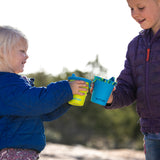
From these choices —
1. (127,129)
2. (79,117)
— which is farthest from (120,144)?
(79,117)

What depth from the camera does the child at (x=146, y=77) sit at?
8.32 feet

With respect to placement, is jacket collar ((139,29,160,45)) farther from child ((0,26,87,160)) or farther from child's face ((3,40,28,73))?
child's face ((3,40,28,73))

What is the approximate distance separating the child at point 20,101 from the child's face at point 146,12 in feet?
2.85

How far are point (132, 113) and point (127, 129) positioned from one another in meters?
0.88

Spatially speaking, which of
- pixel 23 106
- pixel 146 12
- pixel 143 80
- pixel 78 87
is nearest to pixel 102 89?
pixel 78 87

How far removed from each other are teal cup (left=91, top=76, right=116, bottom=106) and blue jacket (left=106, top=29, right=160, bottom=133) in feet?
0.95

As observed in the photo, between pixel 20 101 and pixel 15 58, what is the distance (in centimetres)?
37

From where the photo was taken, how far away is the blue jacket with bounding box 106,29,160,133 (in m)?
2.54

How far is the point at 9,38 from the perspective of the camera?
235 centimetres

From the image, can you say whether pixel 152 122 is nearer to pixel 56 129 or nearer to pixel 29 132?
pixel 29 132

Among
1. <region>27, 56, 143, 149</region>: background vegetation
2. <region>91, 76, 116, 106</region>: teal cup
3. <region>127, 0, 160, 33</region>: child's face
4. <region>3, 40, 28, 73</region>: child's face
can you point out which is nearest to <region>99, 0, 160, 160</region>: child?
<region>127, 0, 160, 33</region>: child's face

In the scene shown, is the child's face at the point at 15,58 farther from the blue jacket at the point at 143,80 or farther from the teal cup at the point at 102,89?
the blue jacket at the point at 143,80

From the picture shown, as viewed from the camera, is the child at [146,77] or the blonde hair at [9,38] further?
the child at [146,77]

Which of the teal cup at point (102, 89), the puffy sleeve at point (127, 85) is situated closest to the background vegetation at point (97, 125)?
the puffy sleeve at point (127, 85)
